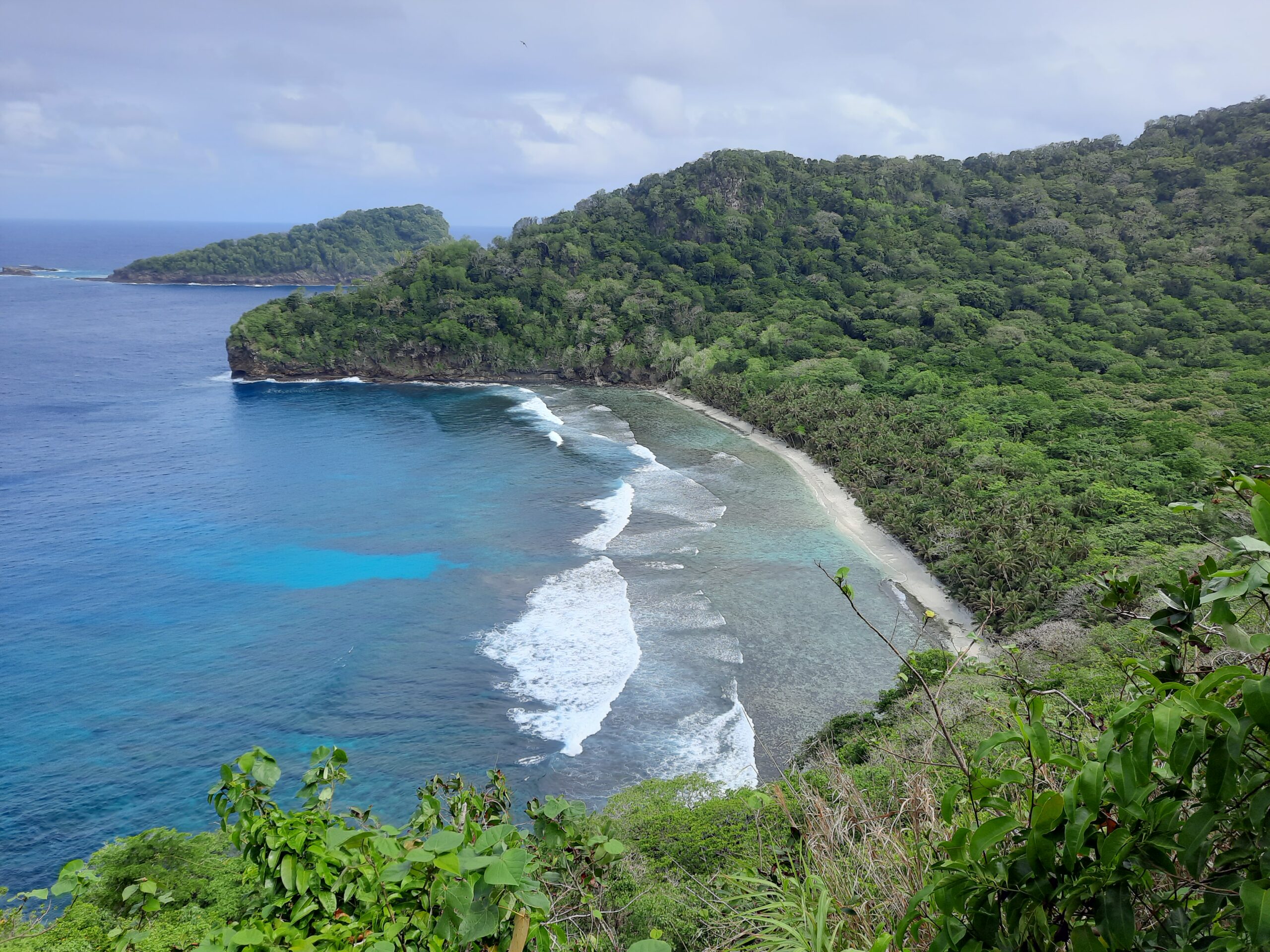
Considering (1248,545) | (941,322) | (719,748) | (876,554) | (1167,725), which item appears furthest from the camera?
(941,322)

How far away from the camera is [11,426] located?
58.9 metres

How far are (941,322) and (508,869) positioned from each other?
76890mm

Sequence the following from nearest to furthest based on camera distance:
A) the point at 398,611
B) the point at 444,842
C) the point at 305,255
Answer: the point at 444,842, the point at 398,611, the point at 305,255

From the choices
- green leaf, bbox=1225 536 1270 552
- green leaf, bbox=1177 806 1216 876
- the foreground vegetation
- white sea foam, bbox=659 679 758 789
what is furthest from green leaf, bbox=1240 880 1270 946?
white sea foam, bbox=659 679 758 789

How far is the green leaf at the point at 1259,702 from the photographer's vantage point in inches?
80.8

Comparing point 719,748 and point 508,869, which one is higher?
point 508,869

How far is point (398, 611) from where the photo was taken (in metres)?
33.6

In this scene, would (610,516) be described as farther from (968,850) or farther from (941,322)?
(941,322)

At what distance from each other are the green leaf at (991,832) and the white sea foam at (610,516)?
36.5 metres

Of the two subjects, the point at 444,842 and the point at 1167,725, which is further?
the point at 444,842

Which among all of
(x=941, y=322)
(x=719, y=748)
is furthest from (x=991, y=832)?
(x=941, y=322)

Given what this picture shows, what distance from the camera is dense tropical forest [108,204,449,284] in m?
149

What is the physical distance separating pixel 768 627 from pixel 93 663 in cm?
2846

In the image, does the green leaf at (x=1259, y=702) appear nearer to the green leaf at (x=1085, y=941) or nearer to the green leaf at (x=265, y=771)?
the green leaf at (x=1085, y=941)
